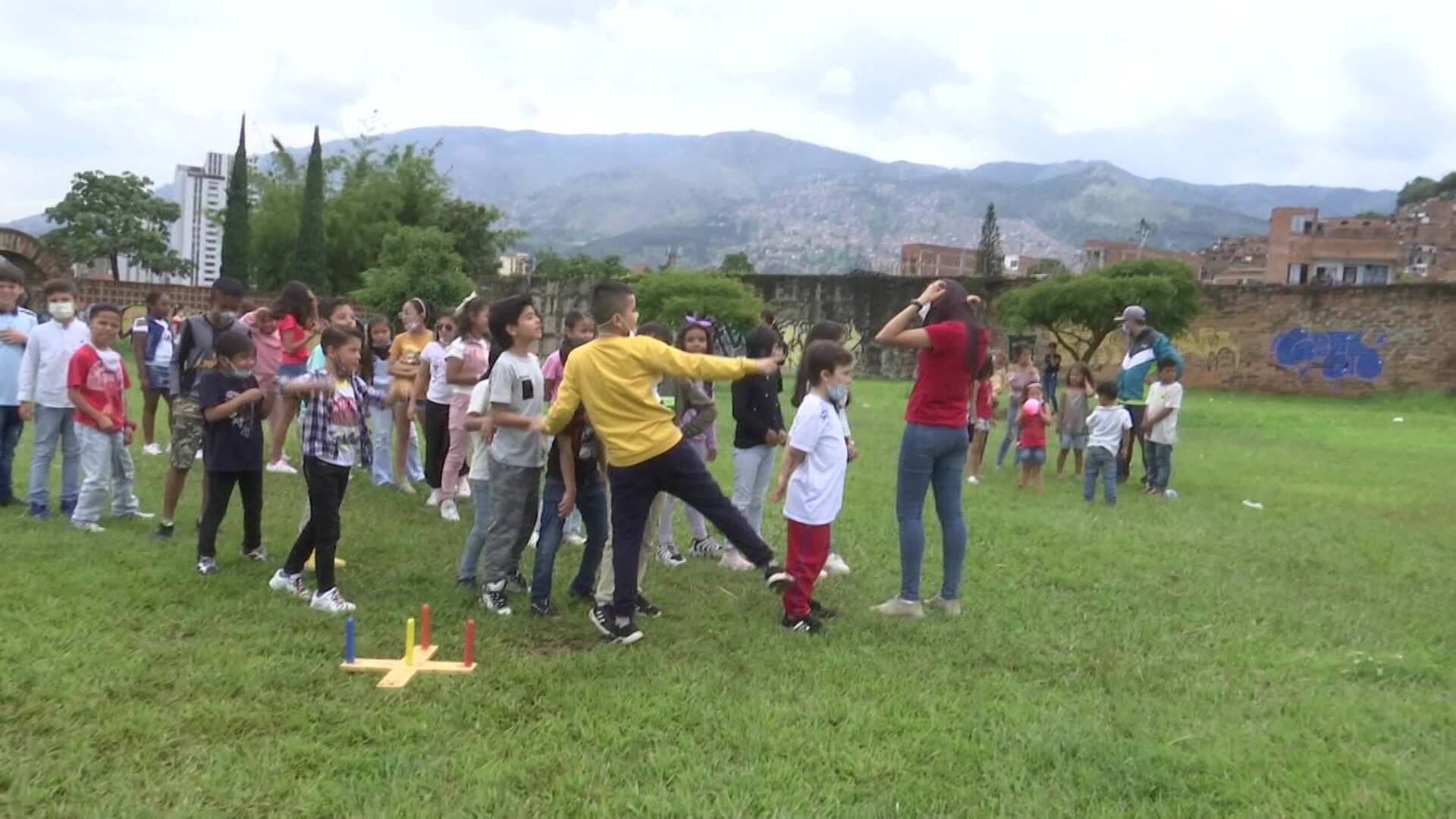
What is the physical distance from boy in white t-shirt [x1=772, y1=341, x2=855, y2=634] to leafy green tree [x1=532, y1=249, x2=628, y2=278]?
33245mm

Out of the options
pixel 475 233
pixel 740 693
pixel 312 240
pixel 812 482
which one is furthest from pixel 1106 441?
pixel 475 233

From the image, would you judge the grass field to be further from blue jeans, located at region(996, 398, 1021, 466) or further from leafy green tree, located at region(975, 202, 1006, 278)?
leafy green tree, located at region(975, 202, 1006, 278)

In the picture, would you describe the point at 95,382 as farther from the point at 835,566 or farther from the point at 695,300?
the point at 695,300

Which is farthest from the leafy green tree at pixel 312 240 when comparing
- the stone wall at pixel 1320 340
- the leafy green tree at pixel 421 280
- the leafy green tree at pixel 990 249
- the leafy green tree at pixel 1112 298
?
the leafy green tree at pixel 990 249

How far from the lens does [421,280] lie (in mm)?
28859

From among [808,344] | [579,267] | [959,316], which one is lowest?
[808,344]

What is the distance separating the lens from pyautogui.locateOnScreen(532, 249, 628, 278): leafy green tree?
46.9m

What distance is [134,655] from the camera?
14.2 ft

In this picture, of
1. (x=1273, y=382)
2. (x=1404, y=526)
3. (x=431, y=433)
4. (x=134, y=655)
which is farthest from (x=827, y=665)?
(x=1273, y=382)

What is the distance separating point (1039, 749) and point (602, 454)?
9.03 ft

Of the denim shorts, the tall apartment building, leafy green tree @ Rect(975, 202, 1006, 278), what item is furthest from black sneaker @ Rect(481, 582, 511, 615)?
the tall apartment building

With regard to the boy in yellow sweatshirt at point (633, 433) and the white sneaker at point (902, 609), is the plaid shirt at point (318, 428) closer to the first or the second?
the boy in yellow sweatshirt at point (633, 433)

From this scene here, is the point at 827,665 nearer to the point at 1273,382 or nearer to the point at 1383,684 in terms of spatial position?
the point at 1383,684

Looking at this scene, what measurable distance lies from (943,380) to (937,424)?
0.25 m
